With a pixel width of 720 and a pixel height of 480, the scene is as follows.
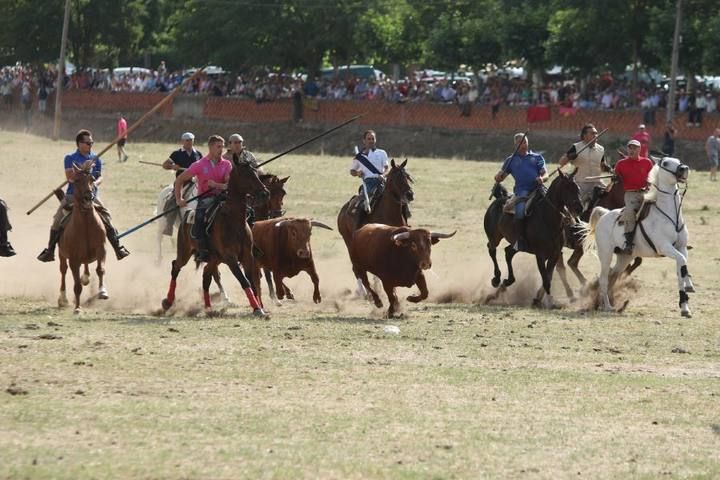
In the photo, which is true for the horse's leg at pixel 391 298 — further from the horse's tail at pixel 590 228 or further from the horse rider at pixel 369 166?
the horse's tail at pixel 590 228

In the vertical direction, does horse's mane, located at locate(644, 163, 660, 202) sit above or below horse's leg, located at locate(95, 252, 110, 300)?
above

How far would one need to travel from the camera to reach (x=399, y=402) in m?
13.0

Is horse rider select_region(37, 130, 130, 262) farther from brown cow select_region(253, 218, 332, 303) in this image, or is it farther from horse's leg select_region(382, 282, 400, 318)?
horse's leg select_region(382, 282, 400, 318)

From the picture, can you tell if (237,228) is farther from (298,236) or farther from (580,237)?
(580,237)

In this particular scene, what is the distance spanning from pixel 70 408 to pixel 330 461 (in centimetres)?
251

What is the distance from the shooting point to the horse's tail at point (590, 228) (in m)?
21.1

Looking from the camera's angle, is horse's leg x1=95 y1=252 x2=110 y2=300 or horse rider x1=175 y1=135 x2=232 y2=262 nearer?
horse rider x1=175 y1=135 x2=232 y2=262

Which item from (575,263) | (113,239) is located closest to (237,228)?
(113,239)

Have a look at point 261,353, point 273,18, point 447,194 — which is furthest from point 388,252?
point 273,18

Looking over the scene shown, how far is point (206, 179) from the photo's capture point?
736 inches

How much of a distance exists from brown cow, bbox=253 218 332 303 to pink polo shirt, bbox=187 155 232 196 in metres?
1.59

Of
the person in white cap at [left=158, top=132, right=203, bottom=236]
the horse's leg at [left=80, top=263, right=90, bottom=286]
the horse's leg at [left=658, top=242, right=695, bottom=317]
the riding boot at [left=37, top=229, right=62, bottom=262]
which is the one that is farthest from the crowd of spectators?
the riding boot at [left=37, top=229, right=62, bottom=262]

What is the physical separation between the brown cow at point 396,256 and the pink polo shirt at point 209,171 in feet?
6.20

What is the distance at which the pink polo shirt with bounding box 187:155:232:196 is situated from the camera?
18.7 metres
